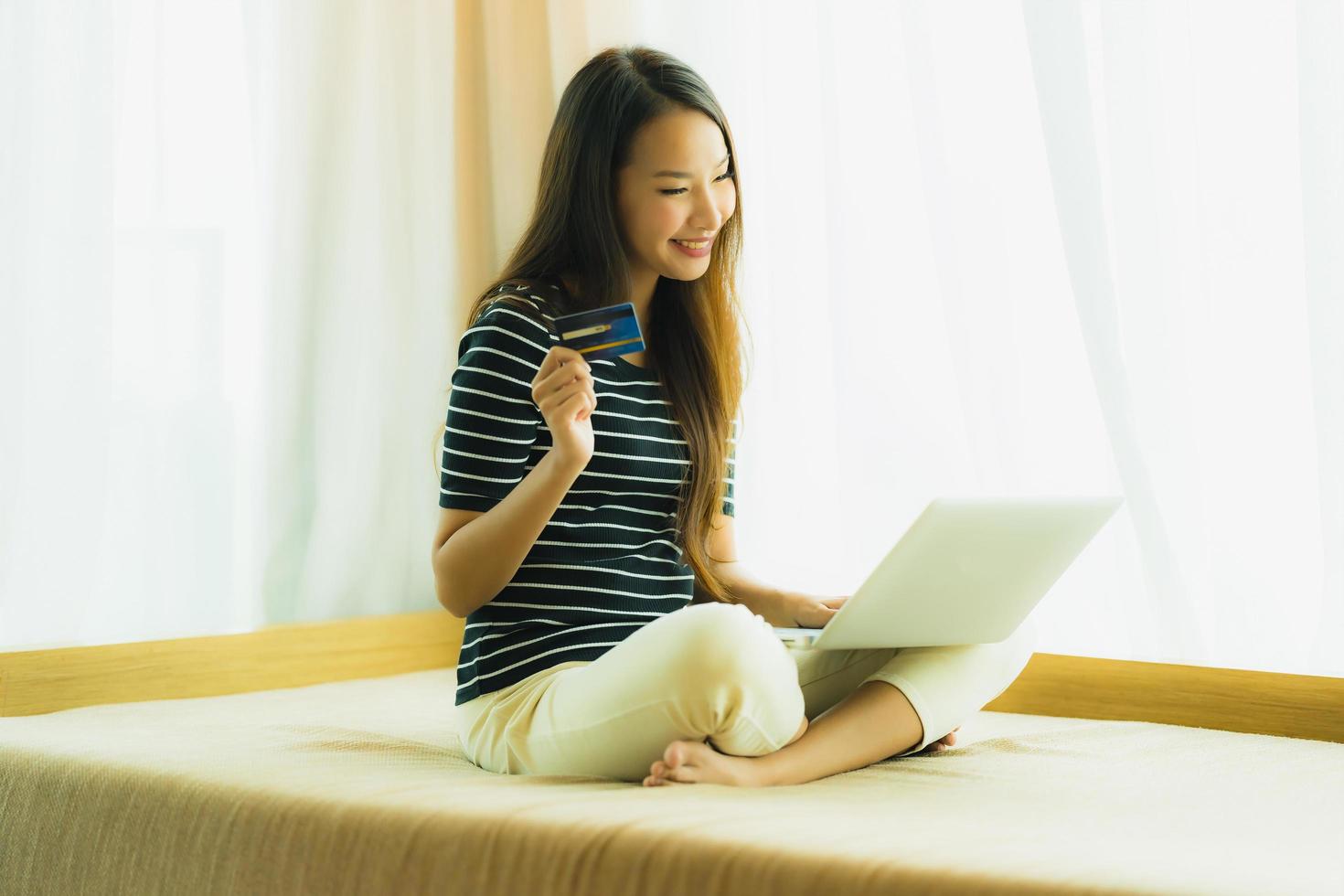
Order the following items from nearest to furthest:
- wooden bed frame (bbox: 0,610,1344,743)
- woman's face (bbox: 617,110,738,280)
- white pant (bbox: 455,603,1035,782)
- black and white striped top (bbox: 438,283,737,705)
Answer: white pant (bbox: 455,603,1035,782) → black and white striped top (bbox: 438,283,737,705) → woman's face (bbox: 617,110,738,280) → wooden bed frame (bbox: 0,610,1344,743)

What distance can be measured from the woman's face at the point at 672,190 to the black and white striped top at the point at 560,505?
0.12m

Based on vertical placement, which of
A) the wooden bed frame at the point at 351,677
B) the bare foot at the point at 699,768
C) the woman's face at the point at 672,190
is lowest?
the wooden bed frame at the point at 351,677

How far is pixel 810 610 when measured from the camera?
4.72ft

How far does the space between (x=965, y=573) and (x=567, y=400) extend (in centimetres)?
38

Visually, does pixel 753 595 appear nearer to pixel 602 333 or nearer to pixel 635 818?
pixel 602 333

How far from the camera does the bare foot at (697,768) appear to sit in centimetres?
108

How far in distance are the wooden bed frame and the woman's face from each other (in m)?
0.73

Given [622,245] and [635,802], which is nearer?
[635,802]

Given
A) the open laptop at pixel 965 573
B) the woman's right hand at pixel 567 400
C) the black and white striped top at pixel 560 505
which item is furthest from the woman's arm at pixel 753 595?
the woman's right hand at pixel 567 400

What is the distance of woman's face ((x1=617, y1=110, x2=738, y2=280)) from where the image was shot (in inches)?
55.9

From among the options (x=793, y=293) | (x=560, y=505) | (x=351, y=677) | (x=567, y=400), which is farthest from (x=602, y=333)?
(x=351, y=677)

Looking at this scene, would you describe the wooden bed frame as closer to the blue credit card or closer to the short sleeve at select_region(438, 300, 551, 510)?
the short sleeve at select_region(438, 300, 551, 510)

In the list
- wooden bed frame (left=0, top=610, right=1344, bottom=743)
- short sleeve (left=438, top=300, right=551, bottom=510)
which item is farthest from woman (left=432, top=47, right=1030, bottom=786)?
wooden bed frame (left=0, top=610, right=1344, bottom=743)

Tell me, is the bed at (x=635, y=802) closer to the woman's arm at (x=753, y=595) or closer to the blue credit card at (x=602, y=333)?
the woman's arm at (x=753, y=595)
